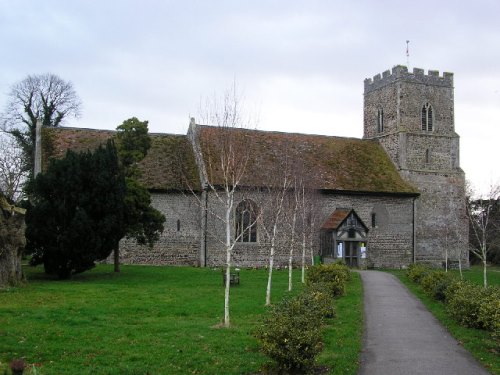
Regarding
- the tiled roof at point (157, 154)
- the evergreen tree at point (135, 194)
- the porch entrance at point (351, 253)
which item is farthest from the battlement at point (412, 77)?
the evergreen tree at point (135, 194)

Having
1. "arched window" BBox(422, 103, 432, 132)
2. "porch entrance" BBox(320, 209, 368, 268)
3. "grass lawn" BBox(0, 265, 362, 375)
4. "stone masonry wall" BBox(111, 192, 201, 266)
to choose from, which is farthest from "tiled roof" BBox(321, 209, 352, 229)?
"grass lawn" BBox(0, 265, 362, 375)

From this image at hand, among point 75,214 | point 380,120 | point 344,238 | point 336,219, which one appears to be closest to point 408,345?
point 75,214

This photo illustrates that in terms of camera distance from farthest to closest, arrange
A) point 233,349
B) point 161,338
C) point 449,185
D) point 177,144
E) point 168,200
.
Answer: point 449,185 < point 177,144 < point 168,200 < point 161,338 < point 233,349

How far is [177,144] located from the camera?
38062mm

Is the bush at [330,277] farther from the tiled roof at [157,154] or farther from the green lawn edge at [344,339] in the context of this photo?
the tiled roof at [157,154]

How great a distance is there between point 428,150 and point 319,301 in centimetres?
3089

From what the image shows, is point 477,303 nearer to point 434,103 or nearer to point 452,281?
point 452,281

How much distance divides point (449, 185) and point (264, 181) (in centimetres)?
2198

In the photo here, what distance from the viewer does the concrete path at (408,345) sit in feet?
33.4

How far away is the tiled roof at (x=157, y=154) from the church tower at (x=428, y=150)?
623 inches

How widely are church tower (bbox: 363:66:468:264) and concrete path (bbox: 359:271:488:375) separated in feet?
77.4

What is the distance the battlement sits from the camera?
138 feet

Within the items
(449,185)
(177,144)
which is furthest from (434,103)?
(177,144)

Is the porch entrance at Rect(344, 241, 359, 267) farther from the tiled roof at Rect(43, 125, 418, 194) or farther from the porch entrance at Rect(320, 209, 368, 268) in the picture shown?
the tiled roof at Rect(43, 125, 418, 194)
